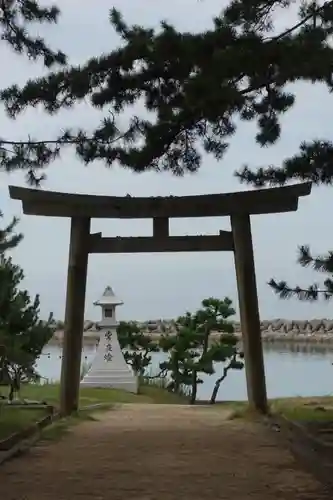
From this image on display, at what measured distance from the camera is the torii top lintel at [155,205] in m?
8.86

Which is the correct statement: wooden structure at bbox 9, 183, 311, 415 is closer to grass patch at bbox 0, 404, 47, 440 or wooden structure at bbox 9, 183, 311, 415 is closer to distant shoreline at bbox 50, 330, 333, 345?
grass patch at bbox 0, 404, 47, 440

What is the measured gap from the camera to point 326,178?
5.27 meters

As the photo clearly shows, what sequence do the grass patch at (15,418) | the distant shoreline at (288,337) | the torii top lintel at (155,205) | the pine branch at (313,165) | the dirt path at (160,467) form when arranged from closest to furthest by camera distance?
the dirt path at (160,467)
the pine branch at (313,165)
the grass patch at (15,418)
the torii top lintel at (155,205)
the distant shoreline at (288,337)

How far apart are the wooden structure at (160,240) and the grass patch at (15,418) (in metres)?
0.82

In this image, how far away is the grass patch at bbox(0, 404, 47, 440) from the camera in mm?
6371

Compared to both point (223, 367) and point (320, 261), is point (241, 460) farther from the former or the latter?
point (223, 367)

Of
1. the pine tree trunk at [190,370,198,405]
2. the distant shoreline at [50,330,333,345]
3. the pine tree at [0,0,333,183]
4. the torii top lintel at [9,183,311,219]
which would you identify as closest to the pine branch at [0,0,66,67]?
the pine tree at [0,0,333,183]

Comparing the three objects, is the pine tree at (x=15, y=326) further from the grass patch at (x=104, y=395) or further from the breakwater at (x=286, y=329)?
the breakwater at (x=286, y=329)

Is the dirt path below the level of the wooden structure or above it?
below

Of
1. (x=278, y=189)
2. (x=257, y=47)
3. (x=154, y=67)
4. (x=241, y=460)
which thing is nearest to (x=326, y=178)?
(x=257, y=47)

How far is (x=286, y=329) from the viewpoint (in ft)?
77.4

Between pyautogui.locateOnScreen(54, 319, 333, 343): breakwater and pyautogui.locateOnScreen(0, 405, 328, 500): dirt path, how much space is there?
12.7m

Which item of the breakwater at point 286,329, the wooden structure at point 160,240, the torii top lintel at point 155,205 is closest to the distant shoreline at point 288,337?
the breakwater at point 286,329

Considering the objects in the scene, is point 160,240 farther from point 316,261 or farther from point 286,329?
point 286,329
